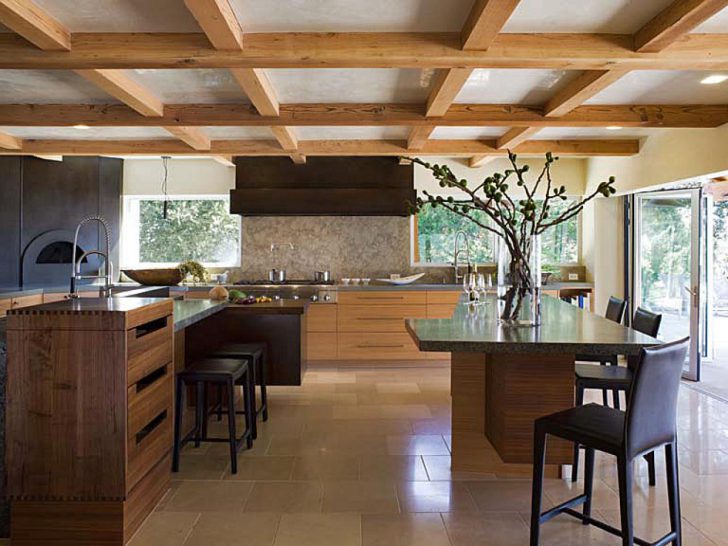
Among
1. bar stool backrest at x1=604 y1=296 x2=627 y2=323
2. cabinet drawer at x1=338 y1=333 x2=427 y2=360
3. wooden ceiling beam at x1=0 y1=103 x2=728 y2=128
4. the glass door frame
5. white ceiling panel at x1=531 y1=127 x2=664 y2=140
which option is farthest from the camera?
cabinet drawer at x1=338 y1=333 x2=427 y2=360

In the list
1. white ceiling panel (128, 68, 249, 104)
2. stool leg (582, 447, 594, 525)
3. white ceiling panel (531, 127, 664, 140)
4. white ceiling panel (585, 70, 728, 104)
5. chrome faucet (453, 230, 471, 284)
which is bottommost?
stool leg (582, 447, 594, 525)

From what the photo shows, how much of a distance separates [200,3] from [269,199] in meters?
4.28

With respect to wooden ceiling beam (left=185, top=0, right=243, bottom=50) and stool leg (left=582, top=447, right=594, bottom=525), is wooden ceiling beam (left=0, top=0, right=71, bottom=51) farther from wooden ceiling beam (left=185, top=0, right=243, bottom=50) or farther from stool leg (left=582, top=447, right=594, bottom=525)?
stool leg (left=582, top=447, right=594, bottom=525)

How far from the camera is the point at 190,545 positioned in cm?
249

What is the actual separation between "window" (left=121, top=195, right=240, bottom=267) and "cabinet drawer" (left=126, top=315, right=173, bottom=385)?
4473 millimetres

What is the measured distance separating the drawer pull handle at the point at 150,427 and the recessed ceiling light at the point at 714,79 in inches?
156

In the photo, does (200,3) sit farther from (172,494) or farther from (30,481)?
(172,494)

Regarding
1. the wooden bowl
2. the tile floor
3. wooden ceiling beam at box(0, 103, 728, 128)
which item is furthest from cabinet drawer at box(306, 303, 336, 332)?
wooden ceiling beam at box(0, 103, 728, 128)

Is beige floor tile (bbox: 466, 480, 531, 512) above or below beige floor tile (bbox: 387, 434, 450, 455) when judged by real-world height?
below

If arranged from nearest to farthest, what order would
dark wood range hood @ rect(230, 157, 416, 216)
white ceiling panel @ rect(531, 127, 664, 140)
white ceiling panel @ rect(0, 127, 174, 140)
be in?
1. white ceiling panel @ rect(0, 127, 174, 140)
2. white ceiling panel @ rect(531, 127, 664, 140)
3. dark wood range hood @ rect(230, 157, 416, 216)

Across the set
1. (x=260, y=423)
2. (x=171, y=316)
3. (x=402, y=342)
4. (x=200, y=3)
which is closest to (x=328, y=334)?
(x=402, y=342)

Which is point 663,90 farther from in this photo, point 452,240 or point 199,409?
point 199,409

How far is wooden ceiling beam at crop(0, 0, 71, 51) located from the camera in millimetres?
2492

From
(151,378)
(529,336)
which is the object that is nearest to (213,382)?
(151,378)
